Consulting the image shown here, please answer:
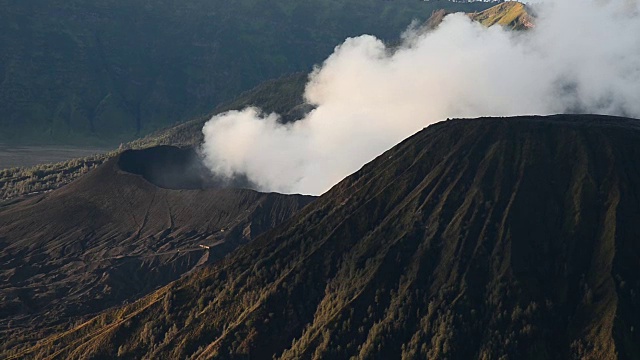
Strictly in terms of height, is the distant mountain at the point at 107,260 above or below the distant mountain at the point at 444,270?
above

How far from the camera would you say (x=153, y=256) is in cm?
18238

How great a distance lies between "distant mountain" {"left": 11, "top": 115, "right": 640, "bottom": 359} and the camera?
Answer: 116875 mm

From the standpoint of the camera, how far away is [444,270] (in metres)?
127

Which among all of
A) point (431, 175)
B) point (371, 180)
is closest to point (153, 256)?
point (371, 180)

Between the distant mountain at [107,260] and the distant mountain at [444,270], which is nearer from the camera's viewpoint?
the distant mountain at [444,270]

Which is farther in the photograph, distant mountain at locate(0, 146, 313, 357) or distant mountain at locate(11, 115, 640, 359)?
distant mountain at locate(0, 146, 313, 357)

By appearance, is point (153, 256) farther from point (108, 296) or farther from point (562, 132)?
point (562, 132)

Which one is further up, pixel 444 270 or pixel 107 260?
pixel 107 260

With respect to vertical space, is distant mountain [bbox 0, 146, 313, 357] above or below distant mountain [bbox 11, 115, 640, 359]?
above

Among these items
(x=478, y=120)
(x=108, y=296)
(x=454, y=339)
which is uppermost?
(x=478, y=120)

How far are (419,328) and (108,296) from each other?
74184 mm

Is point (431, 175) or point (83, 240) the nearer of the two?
point (431, 175)

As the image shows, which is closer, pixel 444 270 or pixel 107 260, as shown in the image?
pixel 444 270

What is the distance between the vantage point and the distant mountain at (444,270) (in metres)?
117
